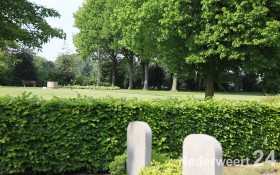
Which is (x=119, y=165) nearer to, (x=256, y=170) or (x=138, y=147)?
(x=138, y=147)

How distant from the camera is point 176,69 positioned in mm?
22609

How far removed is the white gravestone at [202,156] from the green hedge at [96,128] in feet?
9.91

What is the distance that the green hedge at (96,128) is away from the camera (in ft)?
21.4

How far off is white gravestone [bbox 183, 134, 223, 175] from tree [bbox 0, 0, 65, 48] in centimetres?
777

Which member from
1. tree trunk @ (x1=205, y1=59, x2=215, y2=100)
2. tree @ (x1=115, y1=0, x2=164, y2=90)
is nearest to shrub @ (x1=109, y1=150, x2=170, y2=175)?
tree trunk @ (x1=205, y1=59, x2=215, y2=100)

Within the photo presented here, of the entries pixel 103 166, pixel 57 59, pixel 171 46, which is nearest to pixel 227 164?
pixel 103 166

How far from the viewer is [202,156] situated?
161 inches

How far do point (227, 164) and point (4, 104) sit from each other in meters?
5.66

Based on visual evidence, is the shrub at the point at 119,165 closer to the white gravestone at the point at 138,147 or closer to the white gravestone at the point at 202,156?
the white gravestone at the point at 138,147

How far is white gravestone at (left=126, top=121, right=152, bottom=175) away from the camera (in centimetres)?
571

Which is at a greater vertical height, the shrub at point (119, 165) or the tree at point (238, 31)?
the tree at point (238, 31)

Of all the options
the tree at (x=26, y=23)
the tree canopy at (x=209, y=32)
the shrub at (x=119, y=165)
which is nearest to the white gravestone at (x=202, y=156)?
the shrub at (x=119, y=165)

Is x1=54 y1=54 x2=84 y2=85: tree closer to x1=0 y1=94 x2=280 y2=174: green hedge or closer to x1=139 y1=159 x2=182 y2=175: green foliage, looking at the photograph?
x1=0 y1=94 x2=280 y2=174: green hedge

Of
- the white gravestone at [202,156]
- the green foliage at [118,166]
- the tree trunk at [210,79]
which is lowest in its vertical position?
the green foliage at [118,166]
